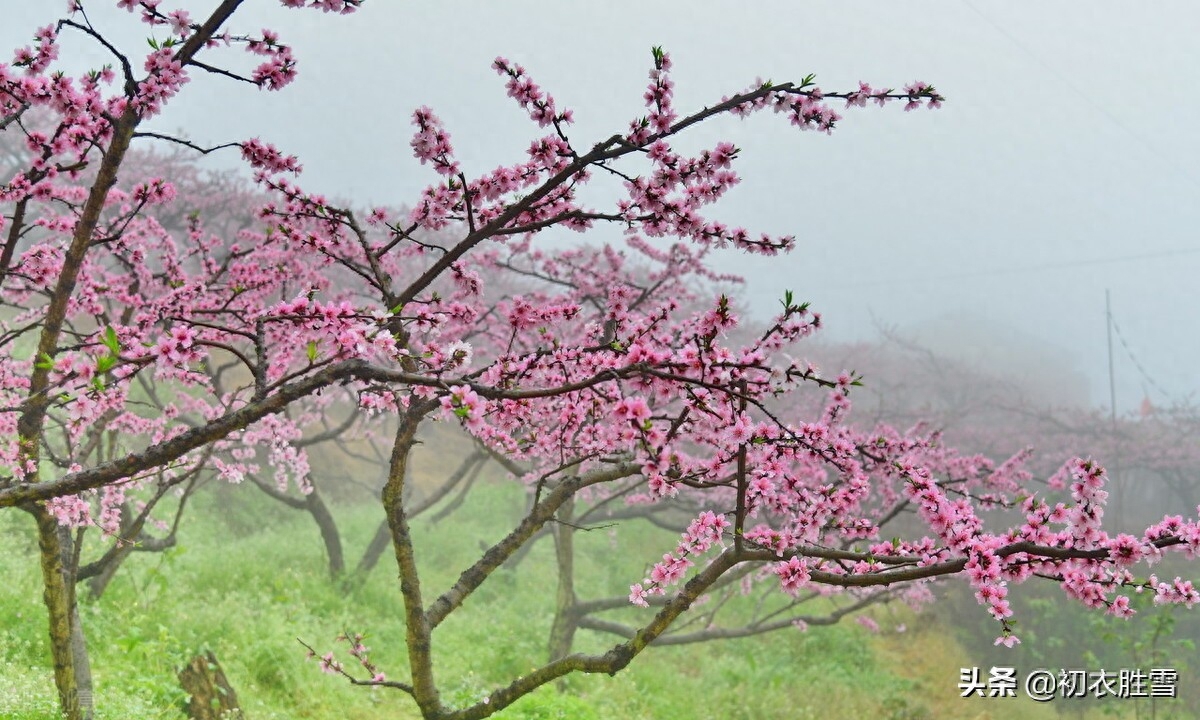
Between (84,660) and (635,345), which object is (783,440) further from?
(84,660)

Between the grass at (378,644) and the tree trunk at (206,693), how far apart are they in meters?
0.10

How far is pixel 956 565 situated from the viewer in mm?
2984

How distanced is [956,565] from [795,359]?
3.30 feet

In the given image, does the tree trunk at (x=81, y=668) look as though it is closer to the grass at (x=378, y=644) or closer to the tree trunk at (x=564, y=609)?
the grass at (x=378, y=644)

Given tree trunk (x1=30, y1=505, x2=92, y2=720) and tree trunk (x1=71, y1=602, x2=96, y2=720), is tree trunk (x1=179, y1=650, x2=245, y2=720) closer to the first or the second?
tree trunk (x1=71, y1=602, x2=96, y2=720)

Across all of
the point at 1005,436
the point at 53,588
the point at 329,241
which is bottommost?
the point at 53,588

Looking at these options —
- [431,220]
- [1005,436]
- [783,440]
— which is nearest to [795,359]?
[783,440]

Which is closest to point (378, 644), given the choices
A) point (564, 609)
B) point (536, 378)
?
point (564, 609)

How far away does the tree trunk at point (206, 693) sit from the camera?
5.94 m

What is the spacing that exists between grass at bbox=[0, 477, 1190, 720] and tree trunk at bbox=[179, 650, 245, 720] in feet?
0.33

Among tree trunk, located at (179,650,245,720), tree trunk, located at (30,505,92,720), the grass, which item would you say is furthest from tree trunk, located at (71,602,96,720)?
tree trunk, located at (179,650,245,720)

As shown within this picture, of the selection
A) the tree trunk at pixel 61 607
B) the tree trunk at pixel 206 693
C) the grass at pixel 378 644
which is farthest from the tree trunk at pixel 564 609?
the tree trunk at pixel 61 607

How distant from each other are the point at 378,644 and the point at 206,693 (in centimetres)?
403

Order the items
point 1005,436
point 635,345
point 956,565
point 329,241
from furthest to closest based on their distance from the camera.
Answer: point 1005,436 < point 329,241 < point 956,565 < point 635,345
